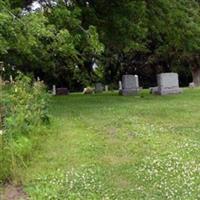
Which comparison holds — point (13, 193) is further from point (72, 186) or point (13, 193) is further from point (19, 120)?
point (19, 120)

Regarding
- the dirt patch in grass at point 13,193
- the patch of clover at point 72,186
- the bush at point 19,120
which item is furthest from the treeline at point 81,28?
the dirt patch in grass at point 13,193

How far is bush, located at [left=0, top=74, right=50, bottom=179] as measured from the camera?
342 inches

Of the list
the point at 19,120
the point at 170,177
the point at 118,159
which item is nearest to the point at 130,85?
the point at 19,120

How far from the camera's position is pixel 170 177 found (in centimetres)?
805

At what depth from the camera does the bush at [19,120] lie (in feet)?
28.5

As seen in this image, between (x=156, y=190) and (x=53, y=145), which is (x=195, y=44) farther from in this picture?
(x=156, y=190)

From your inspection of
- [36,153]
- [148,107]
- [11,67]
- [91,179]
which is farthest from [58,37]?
[91,179]

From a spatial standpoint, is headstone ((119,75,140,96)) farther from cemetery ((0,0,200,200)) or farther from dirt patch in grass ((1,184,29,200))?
dirt patch in grass ((1,184,29,200))

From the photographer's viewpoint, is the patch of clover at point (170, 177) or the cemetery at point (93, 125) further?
the cemetery at point (93, 125)

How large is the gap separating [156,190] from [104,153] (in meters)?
2.94

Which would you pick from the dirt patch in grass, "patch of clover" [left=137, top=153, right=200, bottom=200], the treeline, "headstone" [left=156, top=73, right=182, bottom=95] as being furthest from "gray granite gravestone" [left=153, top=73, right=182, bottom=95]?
the dirt patch in grass

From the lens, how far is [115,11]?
2327cm

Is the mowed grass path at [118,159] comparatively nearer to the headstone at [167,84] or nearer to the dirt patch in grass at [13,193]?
the dirt patch in grass at [13,193]

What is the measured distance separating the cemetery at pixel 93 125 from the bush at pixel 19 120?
0.02 meters
